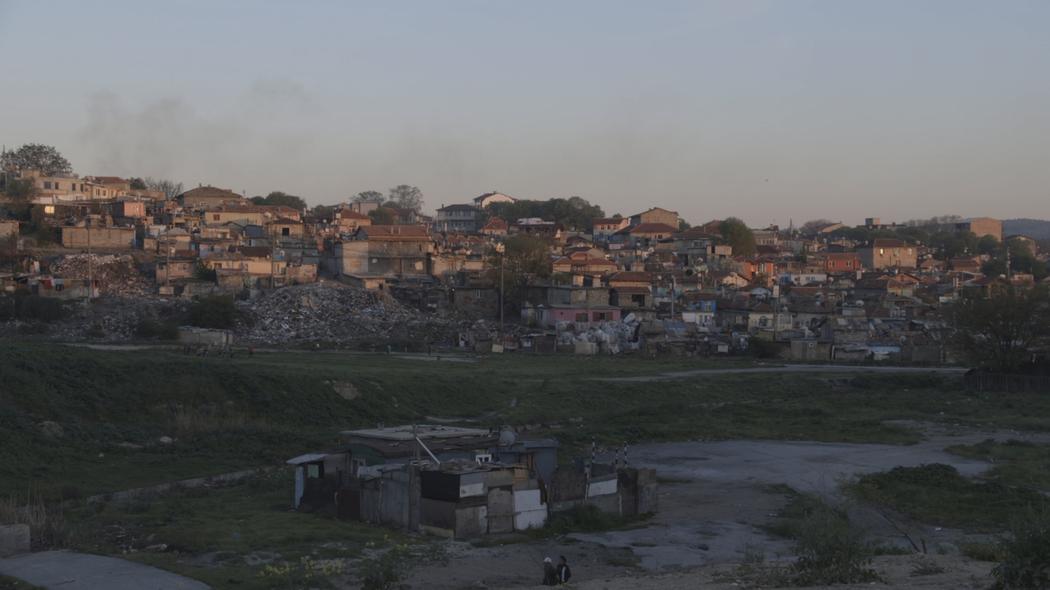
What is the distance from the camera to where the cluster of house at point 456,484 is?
61.9 feet

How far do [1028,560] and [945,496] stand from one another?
10336 millimetres

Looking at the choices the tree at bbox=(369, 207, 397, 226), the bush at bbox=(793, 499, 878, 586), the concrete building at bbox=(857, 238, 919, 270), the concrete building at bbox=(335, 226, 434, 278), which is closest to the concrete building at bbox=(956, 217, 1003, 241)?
the concrete building at bbox=(857, 238, 919, 270)

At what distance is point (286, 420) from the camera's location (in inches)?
1296

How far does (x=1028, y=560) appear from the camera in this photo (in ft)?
44.1

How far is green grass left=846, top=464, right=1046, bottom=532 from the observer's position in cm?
2147

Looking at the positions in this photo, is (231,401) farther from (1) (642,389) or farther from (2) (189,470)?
(1) (642,389)

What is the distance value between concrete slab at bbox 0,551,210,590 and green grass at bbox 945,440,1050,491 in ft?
59.0

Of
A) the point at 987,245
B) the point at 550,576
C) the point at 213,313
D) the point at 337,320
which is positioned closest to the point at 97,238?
the point at 213,313

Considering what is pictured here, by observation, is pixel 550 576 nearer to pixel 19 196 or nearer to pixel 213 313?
pixel 213 313

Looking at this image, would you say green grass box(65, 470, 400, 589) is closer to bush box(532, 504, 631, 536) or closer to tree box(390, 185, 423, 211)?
bush box(532, 504, 631, 536)

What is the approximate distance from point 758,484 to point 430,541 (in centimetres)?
954

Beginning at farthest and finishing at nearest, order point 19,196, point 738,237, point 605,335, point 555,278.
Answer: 1. point 738,237
2. point 19,196
3. point 555,278
4. point 605,335

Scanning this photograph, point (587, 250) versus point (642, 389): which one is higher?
point (587, 250)

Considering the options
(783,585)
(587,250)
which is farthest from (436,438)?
(587,250)
